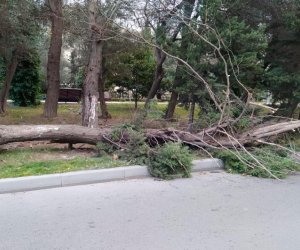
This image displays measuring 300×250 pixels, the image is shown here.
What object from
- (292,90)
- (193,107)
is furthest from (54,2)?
(292,90)

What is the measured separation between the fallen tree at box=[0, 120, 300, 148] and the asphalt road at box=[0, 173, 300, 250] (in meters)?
1.39

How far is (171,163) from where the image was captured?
21.8ft

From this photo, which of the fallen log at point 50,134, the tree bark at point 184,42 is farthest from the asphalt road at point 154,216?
the tree bark at point 184,42

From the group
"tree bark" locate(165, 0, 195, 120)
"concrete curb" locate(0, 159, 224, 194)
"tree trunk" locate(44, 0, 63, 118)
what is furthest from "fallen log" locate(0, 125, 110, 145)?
"tree trunk" locate(44, 0, 63, 118)

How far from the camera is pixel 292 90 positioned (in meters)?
11.7

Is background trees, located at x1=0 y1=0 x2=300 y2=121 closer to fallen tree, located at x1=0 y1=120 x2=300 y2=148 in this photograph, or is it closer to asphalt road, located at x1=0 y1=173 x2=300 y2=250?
fallen tree, located at x1=0 y1=120 x2=300 y2=148

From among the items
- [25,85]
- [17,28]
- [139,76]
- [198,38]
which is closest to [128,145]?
[198,38]

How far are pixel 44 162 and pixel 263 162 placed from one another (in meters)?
4.07

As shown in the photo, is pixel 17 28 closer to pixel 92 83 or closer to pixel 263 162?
pixel 92 83

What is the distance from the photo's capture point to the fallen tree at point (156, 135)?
7500mm

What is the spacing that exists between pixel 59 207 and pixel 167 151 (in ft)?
7.60

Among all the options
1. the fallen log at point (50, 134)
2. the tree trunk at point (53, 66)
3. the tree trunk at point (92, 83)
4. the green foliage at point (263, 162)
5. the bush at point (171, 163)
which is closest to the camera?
the bush at point (171, 163)

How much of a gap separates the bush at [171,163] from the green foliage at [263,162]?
1047 millimetres

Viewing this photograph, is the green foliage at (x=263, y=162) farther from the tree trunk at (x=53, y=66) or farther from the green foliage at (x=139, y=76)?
the green foliage at (x=139, y=76)
